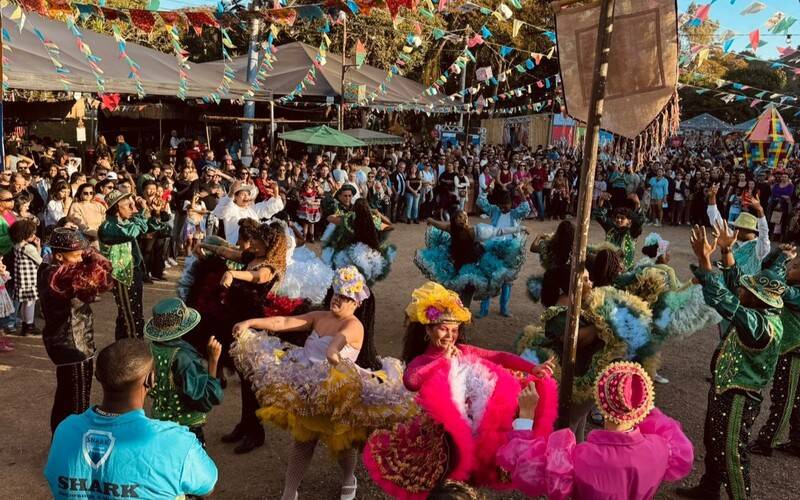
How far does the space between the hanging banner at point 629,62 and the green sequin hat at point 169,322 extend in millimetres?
2595

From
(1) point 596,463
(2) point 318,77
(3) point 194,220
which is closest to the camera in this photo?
(1) point 596,463

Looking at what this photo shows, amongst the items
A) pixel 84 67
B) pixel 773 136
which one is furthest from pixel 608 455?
pixel 773 136

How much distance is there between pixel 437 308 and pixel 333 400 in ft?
2.79

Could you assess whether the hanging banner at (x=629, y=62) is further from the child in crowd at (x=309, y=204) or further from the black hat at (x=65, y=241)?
the child in crowd at (x=309, y=204)

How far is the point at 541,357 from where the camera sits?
4.80 metres

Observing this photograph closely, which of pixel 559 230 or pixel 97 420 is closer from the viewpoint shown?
pixel 97 420

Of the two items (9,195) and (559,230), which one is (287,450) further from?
(9,195)

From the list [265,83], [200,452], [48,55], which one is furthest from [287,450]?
[265,83]

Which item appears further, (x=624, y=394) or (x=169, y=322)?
(x=169, y=322)

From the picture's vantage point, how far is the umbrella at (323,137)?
54.3 feet

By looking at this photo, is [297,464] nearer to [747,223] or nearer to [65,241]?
[65,241]

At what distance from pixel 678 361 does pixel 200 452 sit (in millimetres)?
6769

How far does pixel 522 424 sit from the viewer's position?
323cm

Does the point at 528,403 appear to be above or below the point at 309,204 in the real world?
below
